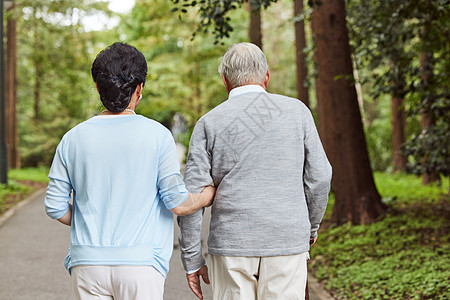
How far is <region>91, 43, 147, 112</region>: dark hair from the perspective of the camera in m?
2.71

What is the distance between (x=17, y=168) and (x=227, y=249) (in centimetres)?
2496

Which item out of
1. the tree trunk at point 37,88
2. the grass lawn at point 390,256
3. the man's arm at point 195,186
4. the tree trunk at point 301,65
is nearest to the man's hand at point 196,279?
the man's arm at point 195,186

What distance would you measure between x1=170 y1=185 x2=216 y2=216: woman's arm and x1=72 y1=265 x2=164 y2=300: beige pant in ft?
0.99

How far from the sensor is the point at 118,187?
2.66 m

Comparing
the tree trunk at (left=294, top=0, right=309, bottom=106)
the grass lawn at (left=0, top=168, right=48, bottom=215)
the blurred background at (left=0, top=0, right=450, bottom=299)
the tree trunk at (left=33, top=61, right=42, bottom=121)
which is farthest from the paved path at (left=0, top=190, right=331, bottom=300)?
the tree trunk at (left=33, top=61, right=42, bottom=121)


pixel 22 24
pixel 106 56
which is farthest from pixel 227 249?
pixel 22 24

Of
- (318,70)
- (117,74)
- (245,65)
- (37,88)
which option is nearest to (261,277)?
(245,65)

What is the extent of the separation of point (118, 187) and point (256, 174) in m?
0.68

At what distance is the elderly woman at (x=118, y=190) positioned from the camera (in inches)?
104

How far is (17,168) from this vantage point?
26.2m

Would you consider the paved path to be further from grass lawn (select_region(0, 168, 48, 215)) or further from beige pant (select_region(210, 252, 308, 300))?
beige pant (select_region(210, 252, 308, 300))

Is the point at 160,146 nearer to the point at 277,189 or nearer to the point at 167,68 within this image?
the point at 277,189

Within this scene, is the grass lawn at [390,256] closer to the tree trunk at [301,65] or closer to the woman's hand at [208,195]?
the woman's hand at [208,195]

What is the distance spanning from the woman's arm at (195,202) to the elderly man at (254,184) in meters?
0.03
